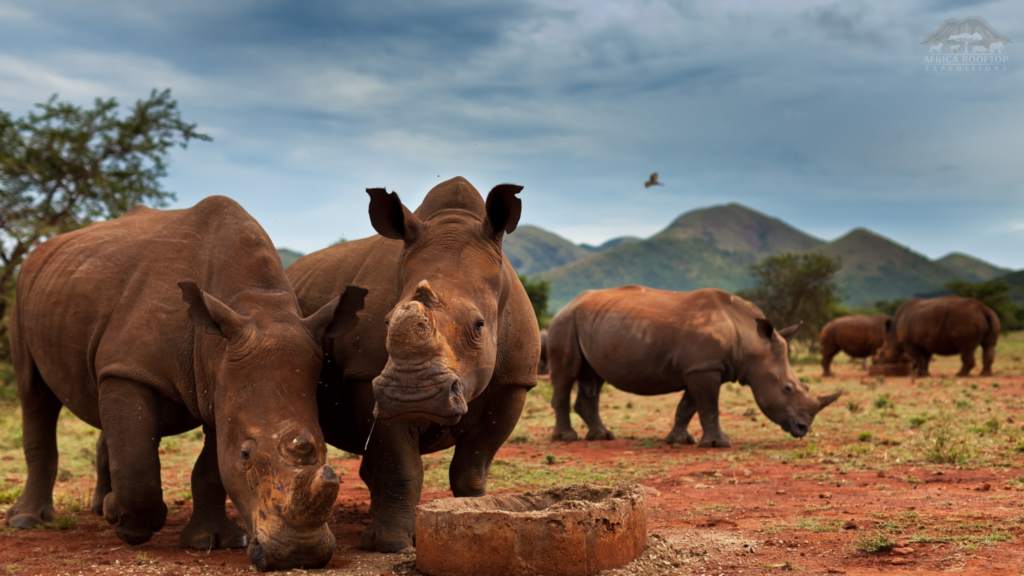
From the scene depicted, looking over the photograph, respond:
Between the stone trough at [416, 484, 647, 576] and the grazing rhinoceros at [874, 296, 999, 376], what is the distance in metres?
21.0

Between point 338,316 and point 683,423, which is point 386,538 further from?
point 683,423

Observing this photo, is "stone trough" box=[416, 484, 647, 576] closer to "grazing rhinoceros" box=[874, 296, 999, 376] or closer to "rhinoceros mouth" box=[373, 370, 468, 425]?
"rhinoceros mouth" box=[373, 370, 468, 425]

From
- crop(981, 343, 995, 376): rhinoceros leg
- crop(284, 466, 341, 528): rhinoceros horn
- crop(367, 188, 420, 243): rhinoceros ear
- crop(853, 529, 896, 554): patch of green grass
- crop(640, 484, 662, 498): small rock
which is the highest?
crop(367, 188, 420, 243): rhinoceros ear

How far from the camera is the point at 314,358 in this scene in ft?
17.8

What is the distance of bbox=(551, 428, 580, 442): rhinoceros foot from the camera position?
13.2m

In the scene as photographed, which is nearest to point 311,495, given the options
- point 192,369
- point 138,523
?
point 192,369

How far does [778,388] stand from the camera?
39.2 ft

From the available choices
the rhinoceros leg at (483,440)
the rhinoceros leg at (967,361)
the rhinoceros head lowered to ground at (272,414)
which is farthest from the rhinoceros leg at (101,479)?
the rhinoceros leg at (967,361)

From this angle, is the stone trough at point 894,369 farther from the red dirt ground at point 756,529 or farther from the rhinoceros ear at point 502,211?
the rhinoceros ear at point 502,211

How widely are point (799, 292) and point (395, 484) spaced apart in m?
38.3

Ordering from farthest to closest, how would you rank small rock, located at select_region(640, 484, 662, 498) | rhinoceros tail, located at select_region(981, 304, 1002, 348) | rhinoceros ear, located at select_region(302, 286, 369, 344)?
1. rhinoceros tail, located at select_region(981, 304, 1002, 348)
2. small rock, located at select_region(640, 484, 662, 498)
3. rhinoceros ear, located at select_region(302, 286, 369, 344)

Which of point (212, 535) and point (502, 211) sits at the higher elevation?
point (502, 211)

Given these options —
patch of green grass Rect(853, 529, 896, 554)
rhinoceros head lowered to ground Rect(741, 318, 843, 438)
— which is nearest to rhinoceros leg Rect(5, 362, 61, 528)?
patch of green grass Rect(853, 529, 896, 554)

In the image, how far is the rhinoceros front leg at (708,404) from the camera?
1188 cm
